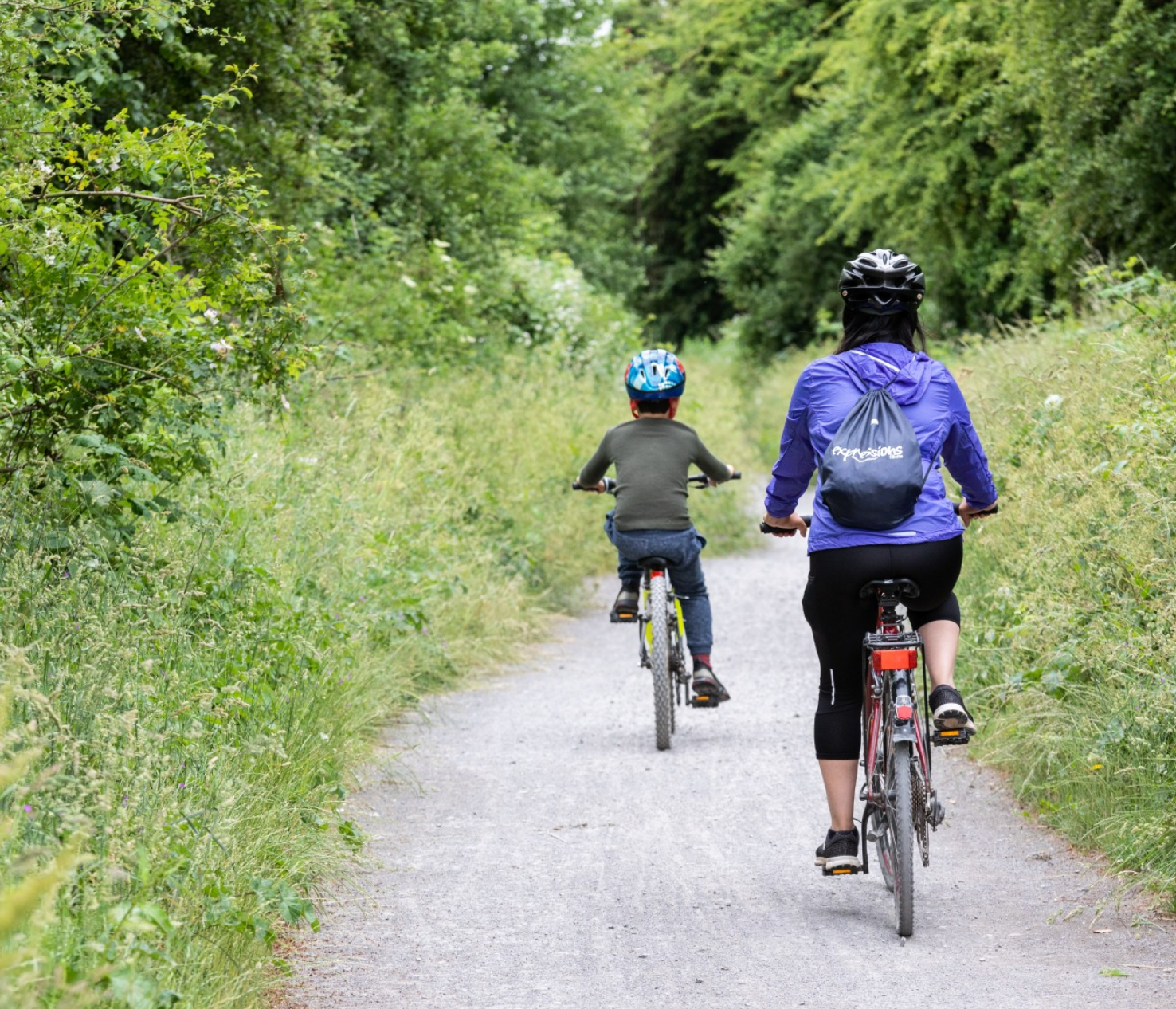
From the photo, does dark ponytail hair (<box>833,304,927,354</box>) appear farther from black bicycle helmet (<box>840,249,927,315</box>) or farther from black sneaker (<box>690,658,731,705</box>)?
black sneaker (<box>690,658,731,705</box>)

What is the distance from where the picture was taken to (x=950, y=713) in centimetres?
491

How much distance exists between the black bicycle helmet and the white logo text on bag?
58 cm

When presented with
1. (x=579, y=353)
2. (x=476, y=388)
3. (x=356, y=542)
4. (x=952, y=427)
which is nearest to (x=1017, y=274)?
(x=579, y=353)

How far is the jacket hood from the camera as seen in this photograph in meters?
4.97

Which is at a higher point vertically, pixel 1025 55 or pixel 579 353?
pixel 1025 55

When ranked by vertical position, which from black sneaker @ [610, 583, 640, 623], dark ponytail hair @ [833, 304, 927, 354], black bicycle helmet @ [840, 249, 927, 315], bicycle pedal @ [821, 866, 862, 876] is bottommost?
bicycle pedal @ [821, 866, 862, 876]

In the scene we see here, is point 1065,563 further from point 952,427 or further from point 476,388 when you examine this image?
point 476,388

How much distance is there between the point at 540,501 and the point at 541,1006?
9312 mm

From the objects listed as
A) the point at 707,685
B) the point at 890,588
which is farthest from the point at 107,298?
the point at 707,685

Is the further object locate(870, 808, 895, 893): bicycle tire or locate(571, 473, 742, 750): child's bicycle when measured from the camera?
locate(571, 473, 742, 750): child's bicycle

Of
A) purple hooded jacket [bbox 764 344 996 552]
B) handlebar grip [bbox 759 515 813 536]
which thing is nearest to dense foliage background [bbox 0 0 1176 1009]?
purple hooded jacket [bbox 764 344 996 552]

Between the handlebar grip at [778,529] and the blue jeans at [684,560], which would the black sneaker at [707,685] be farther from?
the handlebar grip at [778,529]

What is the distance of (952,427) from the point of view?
504cm

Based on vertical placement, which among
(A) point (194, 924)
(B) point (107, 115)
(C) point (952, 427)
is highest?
(B) point (107, 115)
